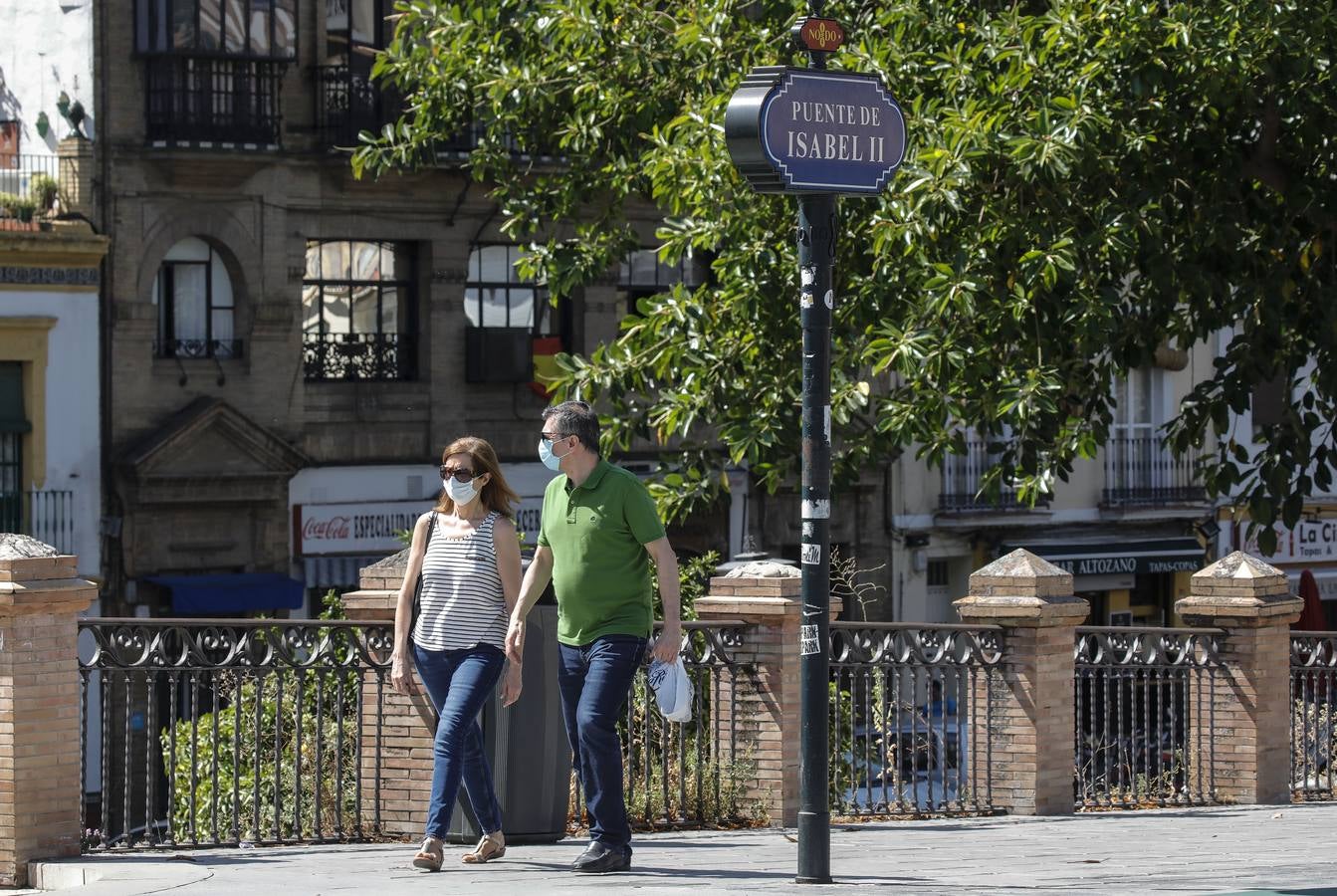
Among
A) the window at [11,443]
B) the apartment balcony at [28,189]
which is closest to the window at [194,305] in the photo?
the apartment balcony at [28,189]

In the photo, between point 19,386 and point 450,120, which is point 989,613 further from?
point 19,386

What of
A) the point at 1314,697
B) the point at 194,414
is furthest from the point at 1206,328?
the point at 194,414

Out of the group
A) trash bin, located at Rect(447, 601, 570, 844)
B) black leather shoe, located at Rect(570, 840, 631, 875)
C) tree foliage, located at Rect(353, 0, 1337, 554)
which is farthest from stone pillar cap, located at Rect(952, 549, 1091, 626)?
black leather shoe, located at Rect(570, 840, 631, 875)

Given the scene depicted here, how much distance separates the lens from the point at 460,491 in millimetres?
9789

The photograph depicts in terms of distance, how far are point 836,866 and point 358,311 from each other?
22347 mm

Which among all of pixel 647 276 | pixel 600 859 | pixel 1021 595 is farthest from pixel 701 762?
pixel 647 276

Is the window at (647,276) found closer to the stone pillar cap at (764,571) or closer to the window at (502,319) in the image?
the window at (502,319)

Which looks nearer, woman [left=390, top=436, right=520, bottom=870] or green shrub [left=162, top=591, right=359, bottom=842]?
woman [left=390, top=436, right=520, bottom=870]

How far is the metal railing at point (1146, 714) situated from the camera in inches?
565

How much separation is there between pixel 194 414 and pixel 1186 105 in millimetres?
14944

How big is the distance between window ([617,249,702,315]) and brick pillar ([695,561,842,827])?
21.4 m

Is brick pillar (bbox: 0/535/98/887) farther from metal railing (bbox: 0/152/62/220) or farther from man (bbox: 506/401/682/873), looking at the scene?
metal railing (bbox: 0/152/62/220)

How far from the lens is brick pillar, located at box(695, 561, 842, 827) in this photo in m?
12.1

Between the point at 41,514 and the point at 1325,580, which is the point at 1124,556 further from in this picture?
the point at 41,514
